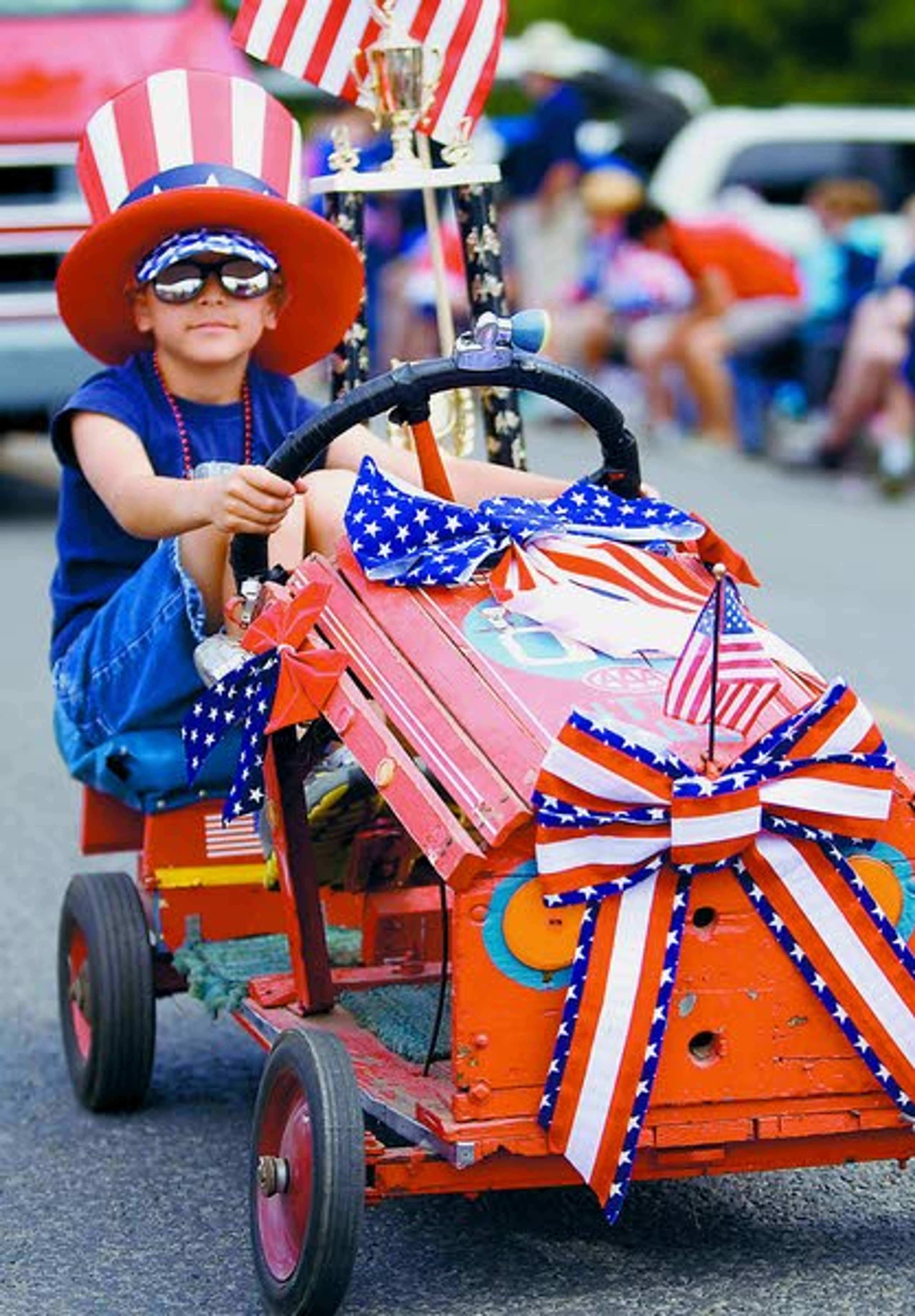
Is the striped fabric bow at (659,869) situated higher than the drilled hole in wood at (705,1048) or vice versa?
the striped fabric bow at (659,869)

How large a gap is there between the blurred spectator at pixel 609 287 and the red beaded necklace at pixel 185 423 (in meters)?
13.4

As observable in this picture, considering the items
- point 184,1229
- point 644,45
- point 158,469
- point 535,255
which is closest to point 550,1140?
point 184,1229

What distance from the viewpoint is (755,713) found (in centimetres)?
366

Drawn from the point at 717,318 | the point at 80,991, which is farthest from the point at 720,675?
the point at 717,318

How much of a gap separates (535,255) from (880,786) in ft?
53.9

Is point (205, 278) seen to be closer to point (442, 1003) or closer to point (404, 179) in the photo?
point (404, 179)

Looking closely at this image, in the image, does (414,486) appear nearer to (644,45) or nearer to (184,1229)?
(184,1229)

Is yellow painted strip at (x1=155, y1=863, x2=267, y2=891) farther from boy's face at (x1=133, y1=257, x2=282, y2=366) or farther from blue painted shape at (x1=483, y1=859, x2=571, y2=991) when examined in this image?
blue painted shape at (x1=483, y1=859, x2=571, y2=991)

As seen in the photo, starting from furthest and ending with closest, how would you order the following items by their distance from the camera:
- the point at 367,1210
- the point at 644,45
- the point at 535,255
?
the point at 644,45
the point at 535,255
the point at 367,1210

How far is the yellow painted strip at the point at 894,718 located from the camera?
26.1ft

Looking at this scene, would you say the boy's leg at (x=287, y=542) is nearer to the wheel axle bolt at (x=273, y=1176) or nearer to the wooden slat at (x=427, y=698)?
the wooden slat at (x=427, y=698)

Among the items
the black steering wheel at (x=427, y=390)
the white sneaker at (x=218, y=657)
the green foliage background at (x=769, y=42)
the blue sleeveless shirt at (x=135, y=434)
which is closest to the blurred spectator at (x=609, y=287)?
the green foliage background at (x=769, y=42)

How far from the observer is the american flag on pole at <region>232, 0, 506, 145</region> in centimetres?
573

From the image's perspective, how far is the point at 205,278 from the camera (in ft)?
15.5
